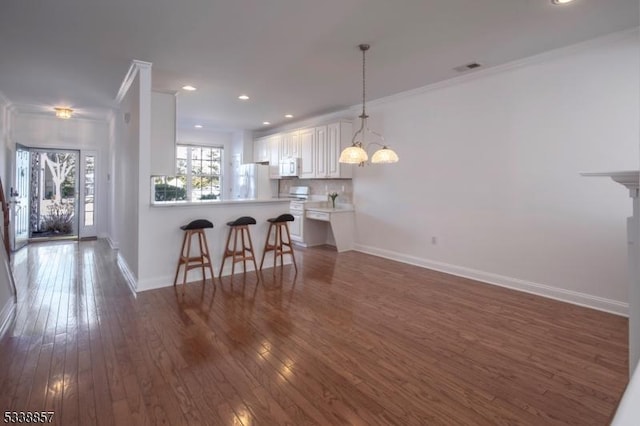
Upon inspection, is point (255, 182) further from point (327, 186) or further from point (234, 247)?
point (234, 247)

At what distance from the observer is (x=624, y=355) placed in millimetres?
2525

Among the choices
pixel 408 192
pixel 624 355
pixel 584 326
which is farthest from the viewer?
pixel 408 192

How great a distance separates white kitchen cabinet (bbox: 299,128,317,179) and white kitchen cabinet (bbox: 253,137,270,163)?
1467mm

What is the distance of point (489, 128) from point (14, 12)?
4.97m

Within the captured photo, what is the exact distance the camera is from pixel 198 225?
13.3 feet

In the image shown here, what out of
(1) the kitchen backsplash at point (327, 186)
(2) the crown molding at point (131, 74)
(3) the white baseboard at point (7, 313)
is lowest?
(3) the white baseboard at point (7, 313)

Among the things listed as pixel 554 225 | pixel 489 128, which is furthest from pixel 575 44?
pixel 554 225

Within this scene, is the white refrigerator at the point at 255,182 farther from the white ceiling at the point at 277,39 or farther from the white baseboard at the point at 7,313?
the white baseboard at the point at 7,313

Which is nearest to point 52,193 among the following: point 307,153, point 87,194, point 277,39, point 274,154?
point 87,194

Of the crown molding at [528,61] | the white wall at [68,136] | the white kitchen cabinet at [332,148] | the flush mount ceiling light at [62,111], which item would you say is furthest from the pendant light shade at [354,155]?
the white wall at [68,136]

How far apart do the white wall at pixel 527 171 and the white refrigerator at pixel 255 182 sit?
3591 mm

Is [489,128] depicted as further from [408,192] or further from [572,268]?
[572,268]

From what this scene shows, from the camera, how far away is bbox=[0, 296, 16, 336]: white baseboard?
9.34ft

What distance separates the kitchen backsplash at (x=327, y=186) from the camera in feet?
21.5
